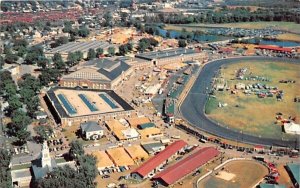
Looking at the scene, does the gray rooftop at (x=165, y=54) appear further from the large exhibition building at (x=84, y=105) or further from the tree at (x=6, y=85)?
the tree at (x=6, y=85)

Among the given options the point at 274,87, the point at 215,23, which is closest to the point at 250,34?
the point at 215,23

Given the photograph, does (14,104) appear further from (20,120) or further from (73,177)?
(73,177)

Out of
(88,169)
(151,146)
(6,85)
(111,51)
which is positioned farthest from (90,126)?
(111,51)

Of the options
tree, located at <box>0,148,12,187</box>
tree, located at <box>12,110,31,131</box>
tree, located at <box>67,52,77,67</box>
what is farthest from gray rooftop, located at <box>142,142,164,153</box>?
tree, located at <box>67,52,77,67</box>

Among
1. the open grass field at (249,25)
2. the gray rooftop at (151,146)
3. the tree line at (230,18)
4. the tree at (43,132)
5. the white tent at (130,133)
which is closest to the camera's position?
the gray rooftop at (151,146)

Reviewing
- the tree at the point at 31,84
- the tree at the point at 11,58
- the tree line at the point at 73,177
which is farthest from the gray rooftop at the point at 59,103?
the tree at the point at 11,58

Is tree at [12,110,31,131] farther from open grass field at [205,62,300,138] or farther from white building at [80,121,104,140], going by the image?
open grass field at [205,62,300,138]
